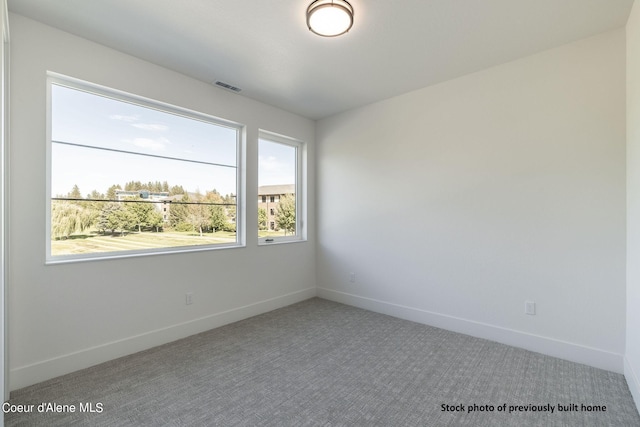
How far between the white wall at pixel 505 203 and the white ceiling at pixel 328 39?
0.36 meters

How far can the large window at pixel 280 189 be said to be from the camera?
4020mm

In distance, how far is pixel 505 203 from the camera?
289 cm

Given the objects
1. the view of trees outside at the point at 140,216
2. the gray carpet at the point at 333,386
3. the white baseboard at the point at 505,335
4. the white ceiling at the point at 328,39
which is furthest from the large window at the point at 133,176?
the white baseboard at the point at 505,335

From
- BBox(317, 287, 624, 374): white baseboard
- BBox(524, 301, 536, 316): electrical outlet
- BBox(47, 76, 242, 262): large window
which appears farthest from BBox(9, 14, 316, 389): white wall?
BBox(524, 301, 536, 316): electrical outlet

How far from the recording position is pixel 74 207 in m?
2.52

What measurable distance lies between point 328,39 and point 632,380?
3.41 metres

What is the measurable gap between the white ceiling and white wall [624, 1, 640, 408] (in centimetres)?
29

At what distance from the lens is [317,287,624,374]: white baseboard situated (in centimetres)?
241

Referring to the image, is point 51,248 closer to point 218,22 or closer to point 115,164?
point 115,164

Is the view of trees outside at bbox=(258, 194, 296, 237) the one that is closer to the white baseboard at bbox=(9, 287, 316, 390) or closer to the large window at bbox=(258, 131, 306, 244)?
the large window at bbox=(258, 131, 306, 244)

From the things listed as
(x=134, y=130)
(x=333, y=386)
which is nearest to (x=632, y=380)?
(x=333, y=386)

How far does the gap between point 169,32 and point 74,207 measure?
5.45 feet

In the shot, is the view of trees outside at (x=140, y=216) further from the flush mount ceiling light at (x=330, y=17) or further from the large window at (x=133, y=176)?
the flush mount ceiling light at (x=330, y=17)

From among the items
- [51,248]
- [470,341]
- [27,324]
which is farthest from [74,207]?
[470,341]
